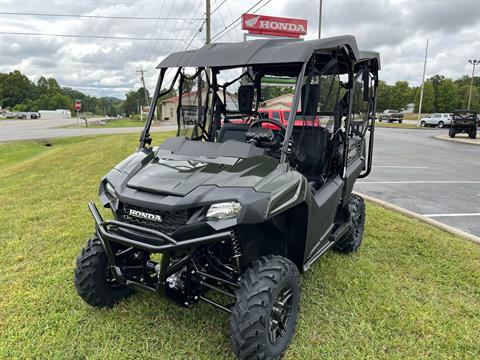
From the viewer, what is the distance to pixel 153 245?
2.29 meters

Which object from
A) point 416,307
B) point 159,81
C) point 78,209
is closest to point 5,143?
point 78,209

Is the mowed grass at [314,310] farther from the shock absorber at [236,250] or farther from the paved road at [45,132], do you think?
the paved road at [45,132]

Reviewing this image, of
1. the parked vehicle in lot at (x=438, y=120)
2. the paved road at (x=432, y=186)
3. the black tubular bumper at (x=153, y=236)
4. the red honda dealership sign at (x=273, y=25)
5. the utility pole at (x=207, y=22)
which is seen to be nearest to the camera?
the black tubular bumper at (x=153, y=236)

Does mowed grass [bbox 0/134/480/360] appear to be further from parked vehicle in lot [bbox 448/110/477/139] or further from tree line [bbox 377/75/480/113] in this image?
tree line [bbox 377/75/480/113]

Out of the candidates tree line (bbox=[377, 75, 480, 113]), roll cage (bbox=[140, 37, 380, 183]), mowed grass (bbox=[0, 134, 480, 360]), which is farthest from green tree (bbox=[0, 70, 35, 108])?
roll cage (bbox=[140, 37, 380, 183])

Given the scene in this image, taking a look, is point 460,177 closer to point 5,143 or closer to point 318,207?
point 318,207

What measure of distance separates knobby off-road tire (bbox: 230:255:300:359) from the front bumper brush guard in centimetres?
38

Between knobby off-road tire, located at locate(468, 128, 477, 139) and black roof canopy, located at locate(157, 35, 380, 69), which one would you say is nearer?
black roof canopy, located at locate(157, 35, 380, 69)

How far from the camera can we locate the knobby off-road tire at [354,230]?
4.12 metres

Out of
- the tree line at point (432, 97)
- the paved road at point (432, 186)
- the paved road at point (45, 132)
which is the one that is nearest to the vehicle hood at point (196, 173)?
the paved road at point (432, 186)

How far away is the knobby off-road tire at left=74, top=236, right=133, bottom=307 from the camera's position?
9.52 feet

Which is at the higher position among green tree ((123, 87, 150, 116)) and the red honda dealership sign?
the red honda dealership sign

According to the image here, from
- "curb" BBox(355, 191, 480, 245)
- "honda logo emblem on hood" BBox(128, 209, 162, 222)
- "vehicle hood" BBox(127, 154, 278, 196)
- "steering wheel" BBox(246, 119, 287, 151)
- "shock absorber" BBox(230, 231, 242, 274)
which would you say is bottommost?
"curb" BBox(355, 191, 480, 245)

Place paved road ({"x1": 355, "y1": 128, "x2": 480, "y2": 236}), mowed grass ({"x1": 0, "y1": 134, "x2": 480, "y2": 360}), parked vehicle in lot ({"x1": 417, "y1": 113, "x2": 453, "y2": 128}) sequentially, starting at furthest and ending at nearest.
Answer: parked vehicle in lot ({"x1": 417, "y1": 113, "x2": 453, "y2": 128}) → paved road ({"x1": 355, "y1": 128, "x2": 480, "y2": 236}) → mowed grass ({"x1": 0, "y1": 134, "x2": 480, "y2": 360})
